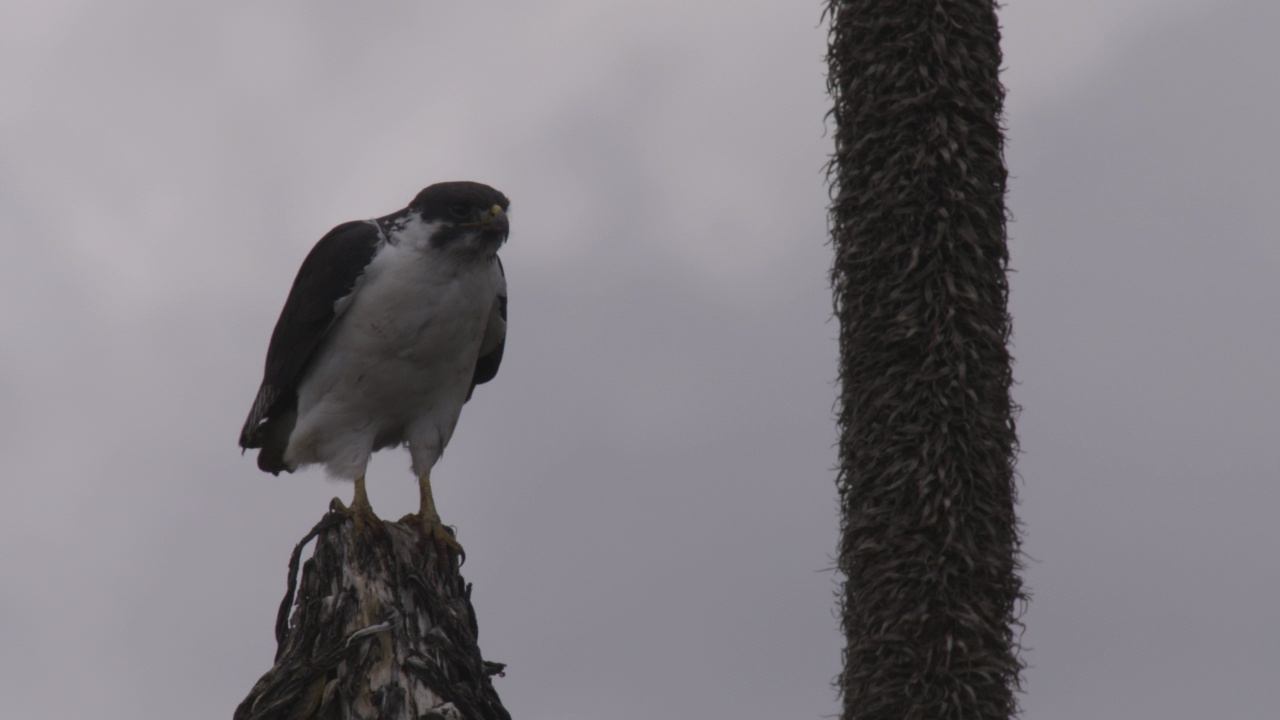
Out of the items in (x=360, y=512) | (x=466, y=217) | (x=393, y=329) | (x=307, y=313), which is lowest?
(x=360, y=512)

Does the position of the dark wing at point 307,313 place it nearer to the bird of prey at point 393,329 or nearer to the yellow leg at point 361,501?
the bird of prey at point 393,329

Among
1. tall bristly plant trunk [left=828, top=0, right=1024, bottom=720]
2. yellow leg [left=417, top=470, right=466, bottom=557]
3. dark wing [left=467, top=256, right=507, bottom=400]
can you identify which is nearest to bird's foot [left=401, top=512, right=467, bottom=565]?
yellow leg [left=417, top=470, right=466, bottom=557]

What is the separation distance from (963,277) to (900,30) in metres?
0.96

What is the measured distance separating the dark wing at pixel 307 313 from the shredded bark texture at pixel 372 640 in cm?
154

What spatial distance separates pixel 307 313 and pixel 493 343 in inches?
40.8

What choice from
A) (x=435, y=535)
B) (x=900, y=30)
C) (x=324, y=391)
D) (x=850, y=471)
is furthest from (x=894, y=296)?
(x=324, y=391)

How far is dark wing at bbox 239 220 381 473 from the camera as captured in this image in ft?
24.2

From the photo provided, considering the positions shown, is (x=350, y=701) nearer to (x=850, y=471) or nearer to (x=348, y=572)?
(x=348, y=572)

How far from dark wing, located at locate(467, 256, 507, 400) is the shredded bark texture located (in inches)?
72.2

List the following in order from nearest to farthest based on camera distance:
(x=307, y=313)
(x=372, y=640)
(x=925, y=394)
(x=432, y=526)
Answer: (x=925, y=394), (x=372, y=640), (x=432, y=526), (x=307, y=313)

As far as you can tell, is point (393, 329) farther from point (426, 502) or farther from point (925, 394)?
point (925, 394)

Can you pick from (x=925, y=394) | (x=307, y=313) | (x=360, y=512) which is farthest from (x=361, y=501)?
(x=925, y=394)

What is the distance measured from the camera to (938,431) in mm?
4789

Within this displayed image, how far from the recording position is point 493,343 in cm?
805
